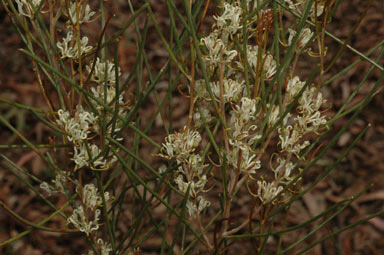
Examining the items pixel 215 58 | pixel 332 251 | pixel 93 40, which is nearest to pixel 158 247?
pixel 332 251

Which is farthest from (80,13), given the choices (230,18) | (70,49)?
(230,18)

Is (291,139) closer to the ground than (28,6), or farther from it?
closer to the ground

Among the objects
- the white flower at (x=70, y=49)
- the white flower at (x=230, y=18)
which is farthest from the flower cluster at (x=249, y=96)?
the white flower at (x=70, y=49)

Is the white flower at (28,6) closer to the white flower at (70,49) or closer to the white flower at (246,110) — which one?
the white flower at (70,49)

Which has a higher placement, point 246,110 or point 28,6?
point 28,6

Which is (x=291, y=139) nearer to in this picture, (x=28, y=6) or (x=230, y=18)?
(x=230, y=18)

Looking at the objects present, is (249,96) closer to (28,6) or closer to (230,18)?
(230,18)

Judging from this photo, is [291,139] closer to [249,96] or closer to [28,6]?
→ [249,96]

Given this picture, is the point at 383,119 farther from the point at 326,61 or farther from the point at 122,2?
the point at 122,2

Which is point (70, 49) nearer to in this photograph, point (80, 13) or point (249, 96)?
point (80, 13)

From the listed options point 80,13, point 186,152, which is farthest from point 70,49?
point 186,152

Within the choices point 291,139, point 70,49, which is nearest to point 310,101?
point 291,139
